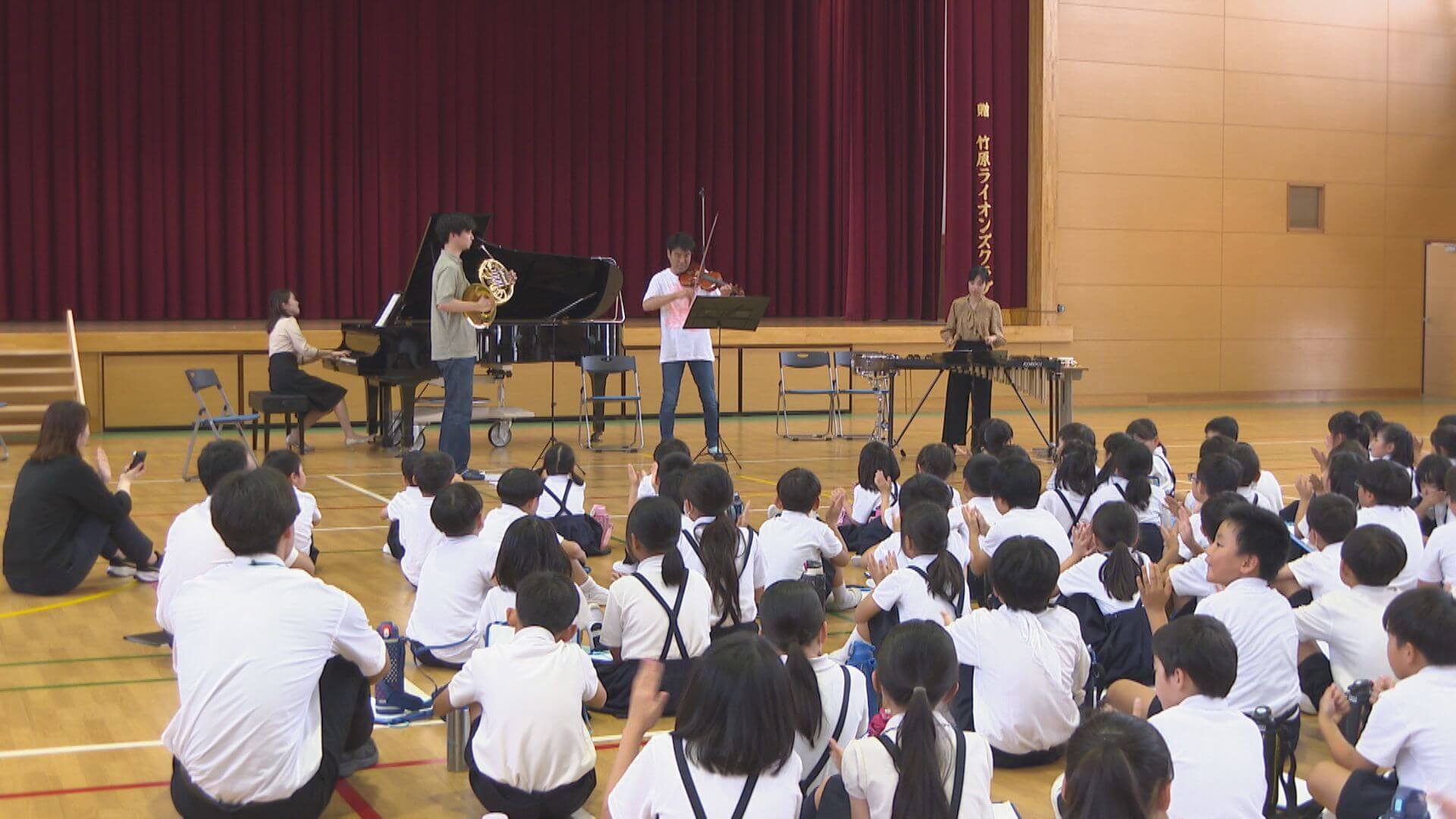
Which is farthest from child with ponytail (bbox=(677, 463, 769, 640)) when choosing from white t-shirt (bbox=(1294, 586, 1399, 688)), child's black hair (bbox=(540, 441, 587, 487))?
white t-shirt (bbox=(1294, 586, 1399, 688))

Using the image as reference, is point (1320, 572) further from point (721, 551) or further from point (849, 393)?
point (849, 393)

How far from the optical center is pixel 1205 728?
293 cm

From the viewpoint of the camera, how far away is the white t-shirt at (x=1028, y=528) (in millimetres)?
5012

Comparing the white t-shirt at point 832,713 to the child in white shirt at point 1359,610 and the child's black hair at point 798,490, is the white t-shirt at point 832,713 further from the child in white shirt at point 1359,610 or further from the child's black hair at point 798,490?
the child's black hair at point 798,490

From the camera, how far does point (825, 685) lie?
327 cm

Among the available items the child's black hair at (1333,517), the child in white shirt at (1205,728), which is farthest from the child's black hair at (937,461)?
the child in white shirt at (1205,728)

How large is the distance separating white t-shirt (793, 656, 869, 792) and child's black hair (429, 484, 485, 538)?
1.79 metres

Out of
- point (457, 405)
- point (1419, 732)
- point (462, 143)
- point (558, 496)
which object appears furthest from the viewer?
point (462, 143)

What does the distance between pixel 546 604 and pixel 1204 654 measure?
1516 mm

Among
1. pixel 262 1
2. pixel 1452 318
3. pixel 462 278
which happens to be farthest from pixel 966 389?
pixel 1452 318

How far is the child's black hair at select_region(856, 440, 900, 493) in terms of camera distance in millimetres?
6273

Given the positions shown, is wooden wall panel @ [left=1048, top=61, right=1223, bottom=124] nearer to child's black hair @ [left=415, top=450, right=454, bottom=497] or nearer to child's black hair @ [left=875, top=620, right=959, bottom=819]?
child's black hair @ [left=415, top=450, right=454, bottom=497]

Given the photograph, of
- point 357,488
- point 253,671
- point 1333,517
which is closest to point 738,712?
point 253,671

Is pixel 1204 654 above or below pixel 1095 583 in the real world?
above
